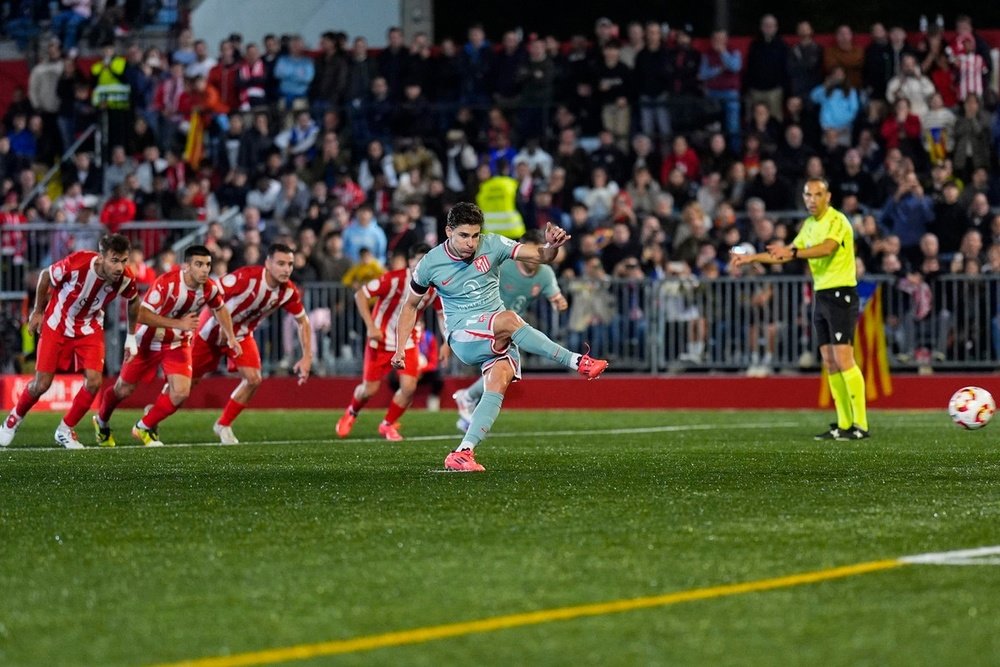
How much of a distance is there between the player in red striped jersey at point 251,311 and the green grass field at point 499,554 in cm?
279

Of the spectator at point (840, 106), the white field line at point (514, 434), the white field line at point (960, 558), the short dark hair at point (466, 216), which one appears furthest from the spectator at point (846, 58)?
the white field line at point (960, 558)

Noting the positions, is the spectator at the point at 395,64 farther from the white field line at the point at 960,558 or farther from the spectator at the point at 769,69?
the white field line at the point at 960,558

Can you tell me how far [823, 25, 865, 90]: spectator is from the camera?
2512 centimetres

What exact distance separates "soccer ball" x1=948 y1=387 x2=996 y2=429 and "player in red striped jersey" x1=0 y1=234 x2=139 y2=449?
6922 mm

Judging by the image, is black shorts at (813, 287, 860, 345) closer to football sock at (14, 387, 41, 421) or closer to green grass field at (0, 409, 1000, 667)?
green grass field at (0, 409, 1000, 667)

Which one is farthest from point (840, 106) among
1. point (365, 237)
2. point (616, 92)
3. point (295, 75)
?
point (295, 75)

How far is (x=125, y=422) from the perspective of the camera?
2017cm

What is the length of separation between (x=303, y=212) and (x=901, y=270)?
836 cm

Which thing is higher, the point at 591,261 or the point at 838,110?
the point at 838,110

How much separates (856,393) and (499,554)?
8.79 m

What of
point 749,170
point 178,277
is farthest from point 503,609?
point 749,170

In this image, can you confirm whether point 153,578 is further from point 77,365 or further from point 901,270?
point 901,270

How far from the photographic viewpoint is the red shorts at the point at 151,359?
16.3 meters

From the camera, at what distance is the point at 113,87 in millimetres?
27797
